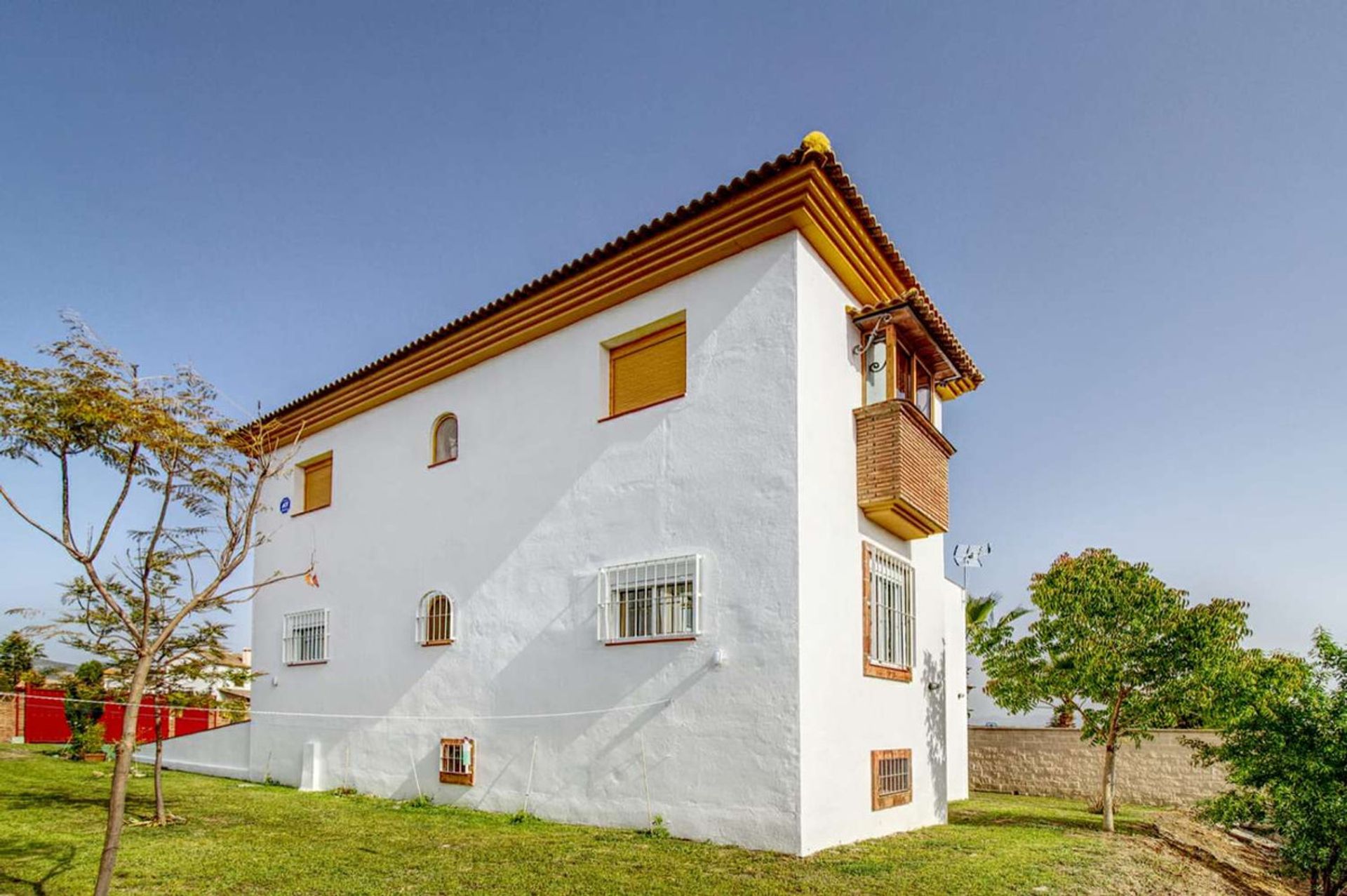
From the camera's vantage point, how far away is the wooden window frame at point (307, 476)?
1538 centimetres

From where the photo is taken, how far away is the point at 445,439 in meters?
13.4

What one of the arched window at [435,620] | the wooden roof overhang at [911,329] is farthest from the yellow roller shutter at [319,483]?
the wooden roof overhang at [911,329]

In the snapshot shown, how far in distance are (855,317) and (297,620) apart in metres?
10.5

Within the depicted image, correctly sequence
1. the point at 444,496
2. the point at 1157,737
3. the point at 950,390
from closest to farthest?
the point at 444,496 < the point at 950,390 < the point at 1157,737

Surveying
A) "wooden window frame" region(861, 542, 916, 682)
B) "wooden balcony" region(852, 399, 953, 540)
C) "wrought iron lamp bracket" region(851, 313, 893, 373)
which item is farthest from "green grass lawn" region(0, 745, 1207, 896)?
"wrought iron lamp bracket" region(851, 313, 893, 373)

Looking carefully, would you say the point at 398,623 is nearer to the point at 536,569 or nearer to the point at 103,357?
Result: the point at 536,569

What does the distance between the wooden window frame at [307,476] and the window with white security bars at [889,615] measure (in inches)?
360

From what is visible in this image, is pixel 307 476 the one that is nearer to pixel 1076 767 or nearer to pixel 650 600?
pixel 650 600

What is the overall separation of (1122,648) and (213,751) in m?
14.8

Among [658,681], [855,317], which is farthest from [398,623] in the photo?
[855,317]

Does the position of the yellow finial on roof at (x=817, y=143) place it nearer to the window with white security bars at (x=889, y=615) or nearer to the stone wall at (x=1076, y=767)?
the window with white security bars at (x=889, y=615)

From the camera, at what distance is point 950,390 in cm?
1404

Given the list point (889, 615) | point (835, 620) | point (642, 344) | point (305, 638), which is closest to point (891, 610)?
point (889, 615)

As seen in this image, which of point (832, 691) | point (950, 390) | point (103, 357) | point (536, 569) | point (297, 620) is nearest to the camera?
point (103, 357)
